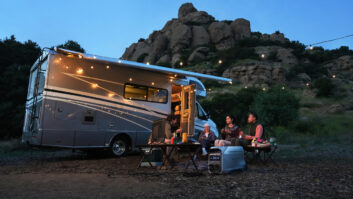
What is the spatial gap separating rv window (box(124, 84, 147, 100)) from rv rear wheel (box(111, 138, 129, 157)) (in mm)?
1310

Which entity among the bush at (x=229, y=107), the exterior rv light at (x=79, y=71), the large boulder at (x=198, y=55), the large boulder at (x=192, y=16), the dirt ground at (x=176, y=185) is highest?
the large boulder at (x=192, y=16)

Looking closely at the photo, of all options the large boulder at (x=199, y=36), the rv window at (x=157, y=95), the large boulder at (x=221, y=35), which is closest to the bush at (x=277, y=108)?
the rv window at (x=157, y=95)

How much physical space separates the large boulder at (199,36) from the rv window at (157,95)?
44372mm

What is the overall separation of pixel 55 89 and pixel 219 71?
31.6 m

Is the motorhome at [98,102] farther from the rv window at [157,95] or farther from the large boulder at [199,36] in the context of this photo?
the large boulder at [199,36]

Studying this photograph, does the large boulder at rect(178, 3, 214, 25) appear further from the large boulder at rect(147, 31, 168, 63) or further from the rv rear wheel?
the rv rear wheel

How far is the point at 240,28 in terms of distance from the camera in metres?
55.7

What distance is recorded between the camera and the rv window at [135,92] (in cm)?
800

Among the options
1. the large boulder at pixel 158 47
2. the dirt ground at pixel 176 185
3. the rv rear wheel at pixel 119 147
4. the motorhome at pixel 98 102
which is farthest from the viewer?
the large boulder at pixel 158 47

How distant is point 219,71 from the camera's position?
1455 inches

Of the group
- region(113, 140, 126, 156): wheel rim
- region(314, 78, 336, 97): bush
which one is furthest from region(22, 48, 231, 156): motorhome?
region(314, 78, 336, 97): bush

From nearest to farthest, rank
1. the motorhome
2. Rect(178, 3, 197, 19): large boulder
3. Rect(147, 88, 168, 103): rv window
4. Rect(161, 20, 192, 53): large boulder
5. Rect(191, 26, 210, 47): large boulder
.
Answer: the motorhome
Rect(147, 88, 168, 103): rv window
Rect(161, 20, 192, 53): large boulder
Rect(191, 26, 210, 47): large boulder
Rect(178, 3, 197, 19): large boulder

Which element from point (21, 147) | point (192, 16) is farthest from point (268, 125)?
point (192, 16)

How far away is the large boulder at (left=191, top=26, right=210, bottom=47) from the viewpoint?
52.2 metres
